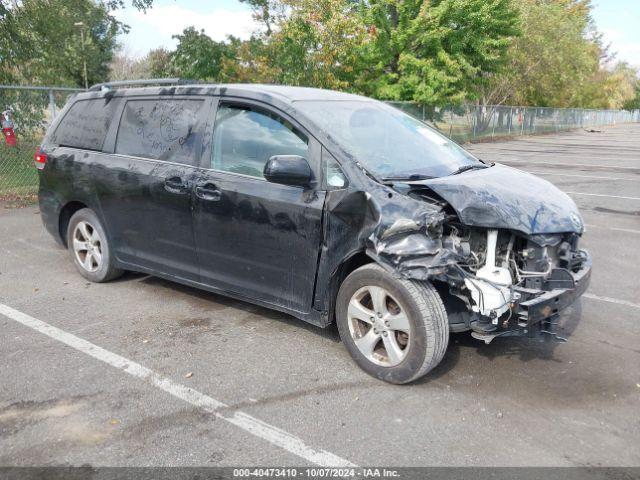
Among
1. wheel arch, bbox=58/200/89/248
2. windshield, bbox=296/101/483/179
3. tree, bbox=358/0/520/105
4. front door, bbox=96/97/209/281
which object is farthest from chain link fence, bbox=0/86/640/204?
windshield, bbox=296/101/483/179

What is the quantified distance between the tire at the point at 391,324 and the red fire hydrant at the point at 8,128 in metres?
9.37

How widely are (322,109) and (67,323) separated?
2.67 metres

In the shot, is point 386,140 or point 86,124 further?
point 86,124

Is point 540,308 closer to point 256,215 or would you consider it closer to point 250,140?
point 256,215

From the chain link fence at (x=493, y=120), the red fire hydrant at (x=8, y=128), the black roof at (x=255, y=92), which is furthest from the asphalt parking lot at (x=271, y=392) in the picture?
the chain link fence at (x=493, y=120)

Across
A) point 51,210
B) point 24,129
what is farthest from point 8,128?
point 51,210

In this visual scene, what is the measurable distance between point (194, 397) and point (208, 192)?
1.56m

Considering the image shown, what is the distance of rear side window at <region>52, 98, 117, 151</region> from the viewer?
5.14 metres

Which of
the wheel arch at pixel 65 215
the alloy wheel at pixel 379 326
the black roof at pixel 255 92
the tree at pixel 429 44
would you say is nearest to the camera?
the alloy wheel at pixel 379 326

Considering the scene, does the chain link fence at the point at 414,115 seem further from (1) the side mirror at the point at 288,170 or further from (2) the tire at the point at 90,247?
(1) the side mirror at the point at 288,170

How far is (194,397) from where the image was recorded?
338 cm

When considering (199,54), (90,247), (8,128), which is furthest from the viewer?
(199,54)

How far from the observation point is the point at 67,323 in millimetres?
4488

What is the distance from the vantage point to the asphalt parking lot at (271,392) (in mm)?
2873
